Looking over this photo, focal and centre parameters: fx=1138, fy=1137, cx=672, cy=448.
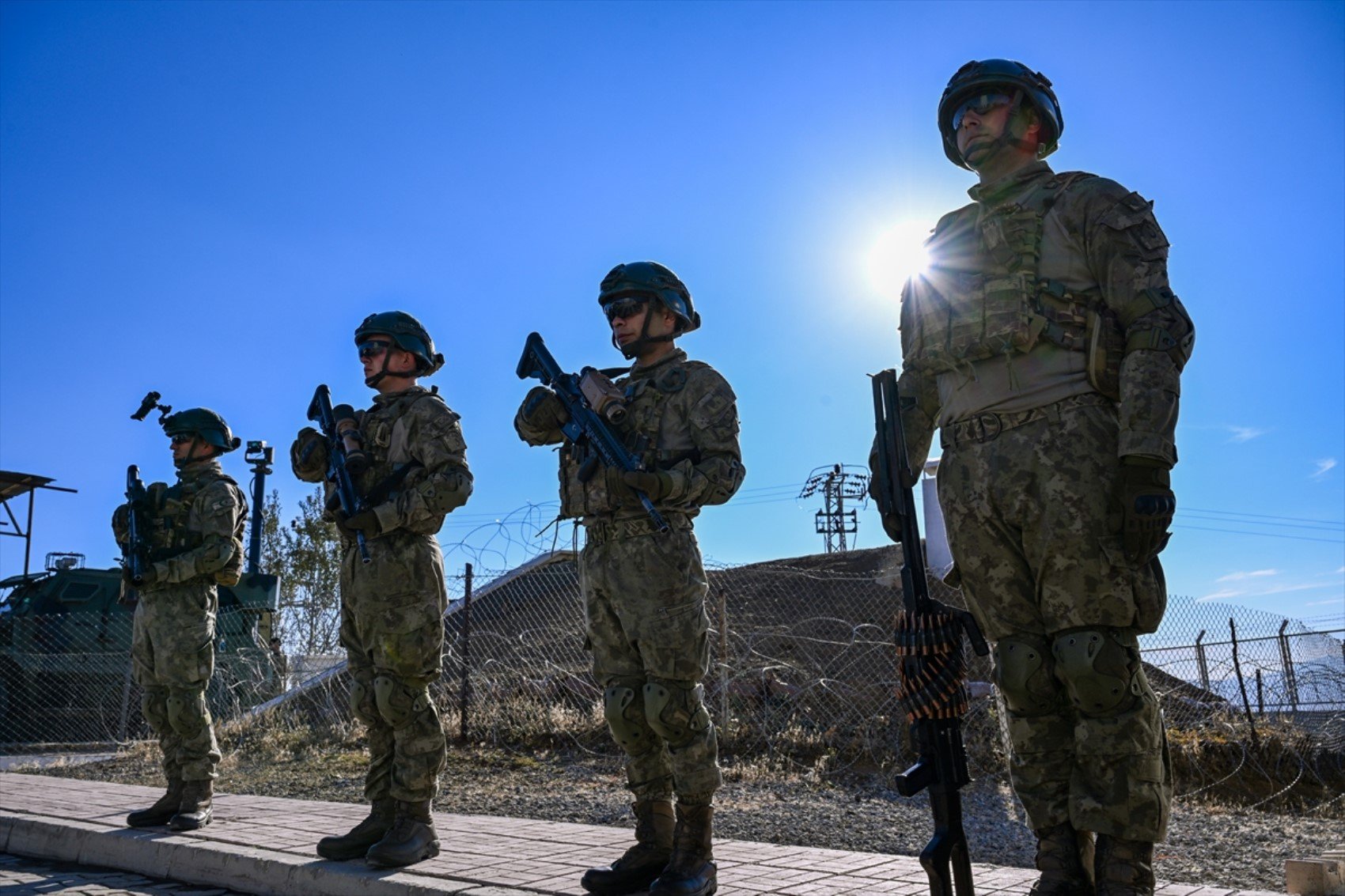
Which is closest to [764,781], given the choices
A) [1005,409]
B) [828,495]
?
[1005,409]

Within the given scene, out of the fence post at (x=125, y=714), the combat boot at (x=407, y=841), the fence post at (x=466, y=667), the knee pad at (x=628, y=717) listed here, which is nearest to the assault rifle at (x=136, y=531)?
the combat boot at (x=407, y=841)

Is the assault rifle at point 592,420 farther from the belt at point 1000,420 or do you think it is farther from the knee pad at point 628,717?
the belt at point 1000,420

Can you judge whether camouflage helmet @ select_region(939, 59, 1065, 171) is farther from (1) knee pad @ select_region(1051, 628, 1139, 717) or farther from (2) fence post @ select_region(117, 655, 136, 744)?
(2) fence post @ select_region(117, 655, 136, 744)

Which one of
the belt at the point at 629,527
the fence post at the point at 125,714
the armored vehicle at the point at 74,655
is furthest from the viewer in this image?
the armored vehicle at the point at 74,655

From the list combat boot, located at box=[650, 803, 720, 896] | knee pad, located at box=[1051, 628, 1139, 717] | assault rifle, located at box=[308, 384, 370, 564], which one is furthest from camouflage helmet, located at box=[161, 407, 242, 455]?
knee pad, located at box=[1051, 628, 1139, 717]

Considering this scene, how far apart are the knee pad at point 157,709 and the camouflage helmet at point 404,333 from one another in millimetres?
2452

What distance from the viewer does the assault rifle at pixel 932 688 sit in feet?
9.50

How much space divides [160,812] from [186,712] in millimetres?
529

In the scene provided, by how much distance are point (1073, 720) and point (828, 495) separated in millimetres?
40218

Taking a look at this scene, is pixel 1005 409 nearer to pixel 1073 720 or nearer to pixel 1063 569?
pixel 1063 569

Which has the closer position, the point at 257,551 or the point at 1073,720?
the point at 1073,720

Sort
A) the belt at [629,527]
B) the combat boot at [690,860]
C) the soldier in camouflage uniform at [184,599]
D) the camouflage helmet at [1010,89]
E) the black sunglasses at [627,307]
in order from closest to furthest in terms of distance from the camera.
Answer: the camouflage helmet at [1010,89] → the combat boot at [690,860] → the belt at [629,527] → the black sunglasses at [627,307] → the soldier in camouflage uniform at [184,599]

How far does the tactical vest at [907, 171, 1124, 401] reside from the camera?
316cm

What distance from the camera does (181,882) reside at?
5.27 meters
